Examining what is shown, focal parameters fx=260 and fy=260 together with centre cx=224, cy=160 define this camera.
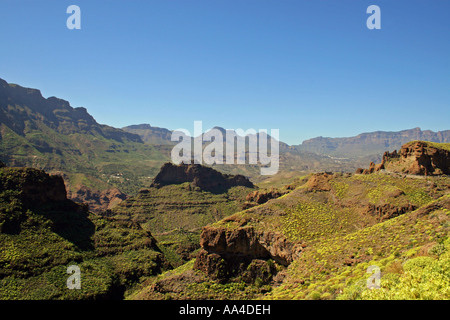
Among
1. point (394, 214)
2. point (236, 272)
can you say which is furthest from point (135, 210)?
point (394, 214)

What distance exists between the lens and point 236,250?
41688 millimetres

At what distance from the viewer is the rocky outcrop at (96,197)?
534 feet

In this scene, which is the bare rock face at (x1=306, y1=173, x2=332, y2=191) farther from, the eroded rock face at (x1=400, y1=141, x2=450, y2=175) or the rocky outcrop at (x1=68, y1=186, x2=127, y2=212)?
the rocky outcrop at (x1=68, y1=186, x2=127, y2=212)

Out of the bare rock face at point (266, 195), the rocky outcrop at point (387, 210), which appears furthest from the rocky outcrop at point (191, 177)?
the rocky outcrop at point (387, 210)

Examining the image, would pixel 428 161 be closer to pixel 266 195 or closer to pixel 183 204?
pixel 266 195

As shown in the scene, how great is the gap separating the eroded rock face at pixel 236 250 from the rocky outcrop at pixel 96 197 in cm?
13466

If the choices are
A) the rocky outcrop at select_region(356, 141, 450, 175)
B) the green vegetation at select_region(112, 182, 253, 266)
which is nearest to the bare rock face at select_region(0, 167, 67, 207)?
the green vegetation at select_region(112, 182, 253, 266)

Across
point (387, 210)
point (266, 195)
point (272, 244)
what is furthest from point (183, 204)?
point (387, 210)

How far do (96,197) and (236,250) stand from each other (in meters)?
156

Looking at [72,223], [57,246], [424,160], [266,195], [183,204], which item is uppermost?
[424,160]

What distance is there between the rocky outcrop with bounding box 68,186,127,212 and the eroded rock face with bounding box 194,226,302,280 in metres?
135

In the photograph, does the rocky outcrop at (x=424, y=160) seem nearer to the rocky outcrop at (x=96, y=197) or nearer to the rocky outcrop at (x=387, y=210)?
the rocky outcrop at (x=387, y=210)

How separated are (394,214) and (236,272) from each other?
2495 cm
